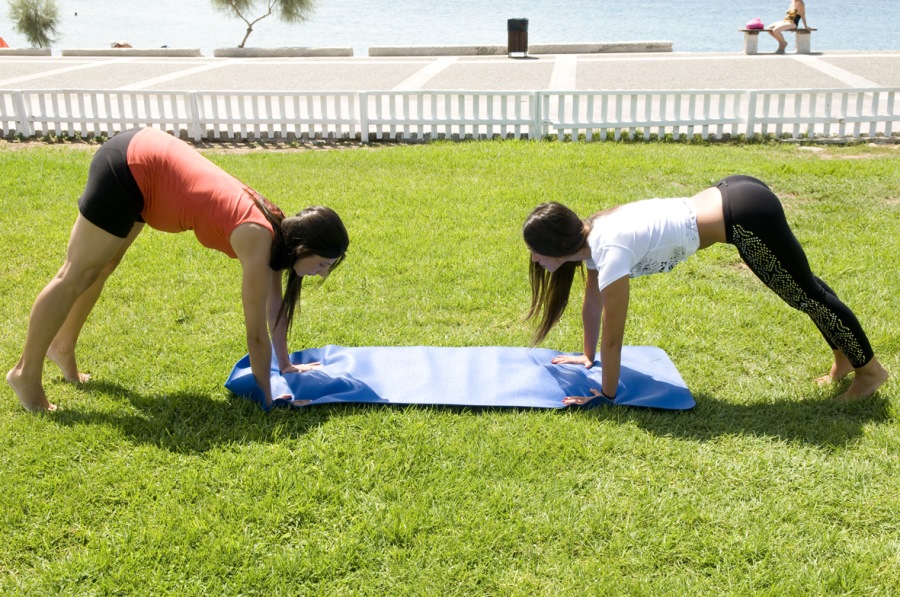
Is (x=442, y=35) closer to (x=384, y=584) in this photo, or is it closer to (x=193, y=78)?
(x=193, y=78)

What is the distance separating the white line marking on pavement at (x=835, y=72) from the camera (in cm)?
1545

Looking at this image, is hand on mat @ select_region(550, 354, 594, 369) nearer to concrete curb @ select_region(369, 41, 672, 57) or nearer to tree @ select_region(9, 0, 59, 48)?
concrete curb @ select_region(369, 41, 672, 57)

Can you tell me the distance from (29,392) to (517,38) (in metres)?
19.9

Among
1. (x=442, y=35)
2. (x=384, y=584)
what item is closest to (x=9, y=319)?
(x=384, y=584)

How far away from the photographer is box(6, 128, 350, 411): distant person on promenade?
3539mm

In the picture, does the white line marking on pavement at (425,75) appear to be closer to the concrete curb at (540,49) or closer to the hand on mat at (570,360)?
the concrete curb at (540,49)

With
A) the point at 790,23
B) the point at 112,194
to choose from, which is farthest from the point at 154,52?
the point at 112,194

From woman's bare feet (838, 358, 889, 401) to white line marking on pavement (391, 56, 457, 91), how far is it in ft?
42.1

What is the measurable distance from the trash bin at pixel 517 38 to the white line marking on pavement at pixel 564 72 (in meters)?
1.01

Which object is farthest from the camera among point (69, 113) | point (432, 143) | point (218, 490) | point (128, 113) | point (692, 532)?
point (128, 113)

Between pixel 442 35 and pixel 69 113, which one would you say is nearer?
pixel 69 113

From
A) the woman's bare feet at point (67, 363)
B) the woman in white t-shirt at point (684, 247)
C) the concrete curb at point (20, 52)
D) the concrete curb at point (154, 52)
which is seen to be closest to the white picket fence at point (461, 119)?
the woman in white t-shirt at point (684, 247)

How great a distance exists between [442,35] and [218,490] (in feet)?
140

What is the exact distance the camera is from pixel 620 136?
10.6 meters
